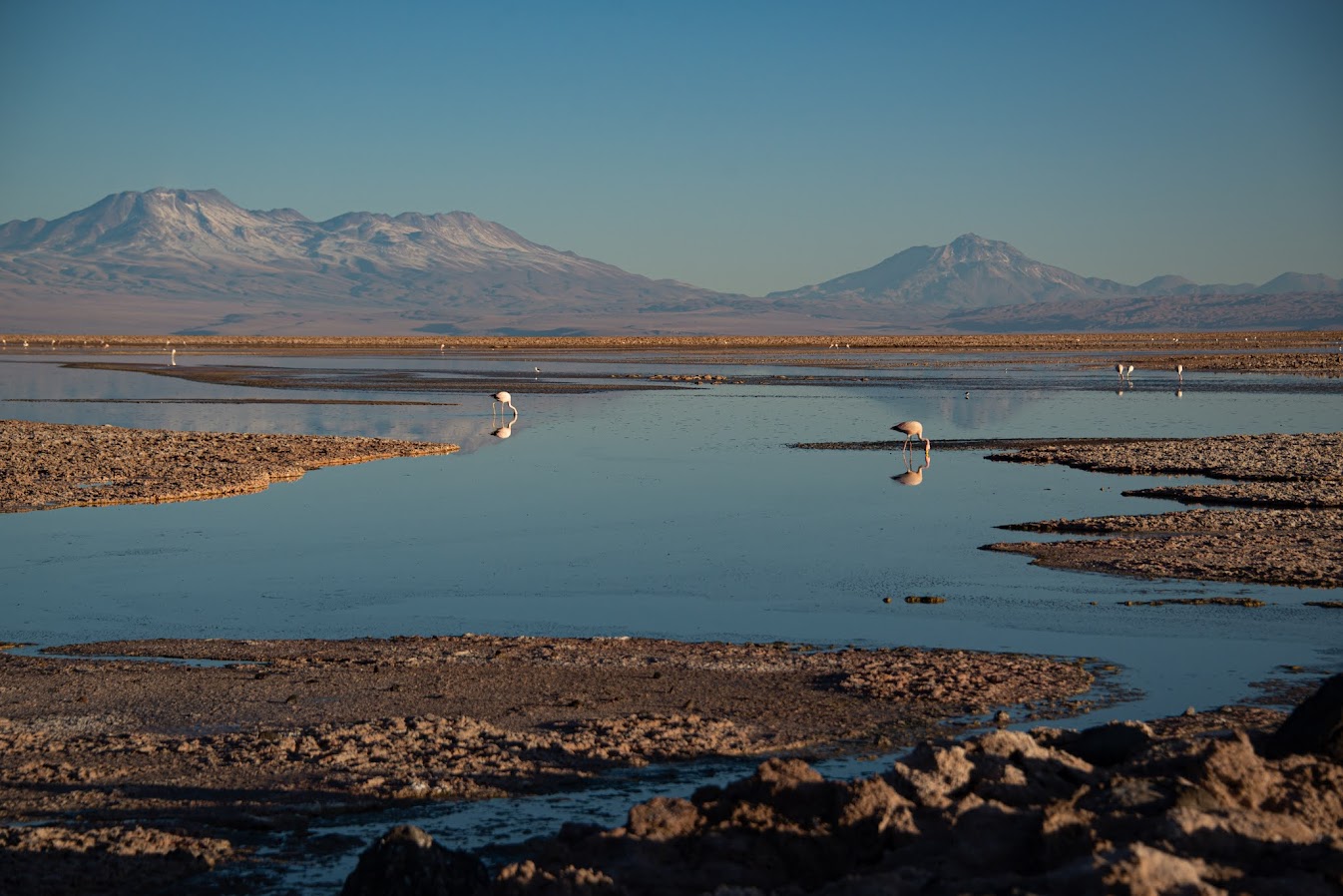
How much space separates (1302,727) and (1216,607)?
22.4 feet

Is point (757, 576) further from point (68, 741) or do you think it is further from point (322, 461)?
point (322, 461)

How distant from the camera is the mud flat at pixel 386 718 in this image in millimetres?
8422

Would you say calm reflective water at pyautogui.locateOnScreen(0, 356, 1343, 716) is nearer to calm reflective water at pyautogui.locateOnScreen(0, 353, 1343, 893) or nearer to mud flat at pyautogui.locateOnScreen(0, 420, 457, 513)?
calm reflective water at pyautogui.locateOnScreen(0, 353, 1343, 893)

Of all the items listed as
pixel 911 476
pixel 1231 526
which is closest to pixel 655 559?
pixel 1231 526

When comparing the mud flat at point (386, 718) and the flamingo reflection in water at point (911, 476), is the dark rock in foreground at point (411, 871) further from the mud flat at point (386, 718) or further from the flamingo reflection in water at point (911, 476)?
the flamingo reflection in water at point (911, 476)

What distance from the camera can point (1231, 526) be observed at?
18469 mm

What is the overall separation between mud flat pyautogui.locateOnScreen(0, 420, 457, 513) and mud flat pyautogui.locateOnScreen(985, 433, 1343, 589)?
1350 cm

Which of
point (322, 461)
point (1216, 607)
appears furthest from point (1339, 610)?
point (322, 461)

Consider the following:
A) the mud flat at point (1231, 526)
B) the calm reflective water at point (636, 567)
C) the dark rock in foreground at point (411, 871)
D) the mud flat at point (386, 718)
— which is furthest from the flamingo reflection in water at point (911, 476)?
the dark rock in foreground at point (411, 871)

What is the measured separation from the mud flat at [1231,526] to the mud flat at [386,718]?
15.8ft

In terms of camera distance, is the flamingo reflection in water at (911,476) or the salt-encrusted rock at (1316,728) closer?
the salt-encrusted rock at (1316,728)

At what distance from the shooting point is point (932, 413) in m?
43.3

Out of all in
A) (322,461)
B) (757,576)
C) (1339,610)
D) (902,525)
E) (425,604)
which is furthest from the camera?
(322,461)

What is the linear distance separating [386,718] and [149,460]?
19107mm
